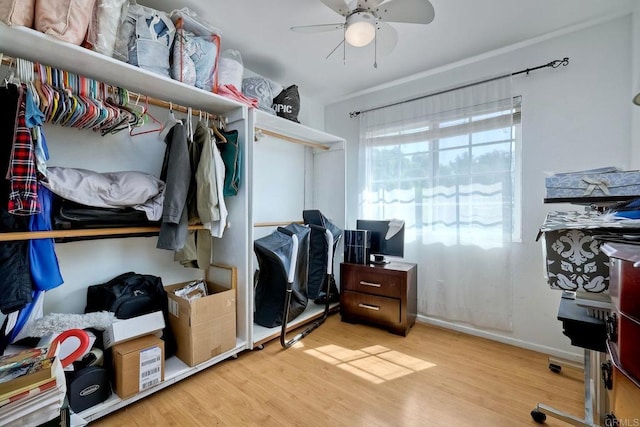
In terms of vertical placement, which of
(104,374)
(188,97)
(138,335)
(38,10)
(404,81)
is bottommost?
(104,374)

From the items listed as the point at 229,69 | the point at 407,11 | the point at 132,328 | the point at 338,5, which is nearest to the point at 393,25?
the point at 407,11

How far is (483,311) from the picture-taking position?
7.66 ft

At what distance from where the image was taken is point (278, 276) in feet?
7.86

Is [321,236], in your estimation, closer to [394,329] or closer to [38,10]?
[394,329]

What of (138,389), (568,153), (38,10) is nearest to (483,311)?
(568,153)

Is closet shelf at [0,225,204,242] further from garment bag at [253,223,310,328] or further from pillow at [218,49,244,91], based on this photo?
pillow at [218,49,244,91]

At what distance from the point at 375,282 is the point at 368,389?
953 mm

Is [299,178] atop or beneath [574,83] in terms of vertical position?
beneath

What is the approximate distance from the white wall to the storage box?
3.62ft

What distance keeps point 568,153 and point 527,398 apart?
1.69m

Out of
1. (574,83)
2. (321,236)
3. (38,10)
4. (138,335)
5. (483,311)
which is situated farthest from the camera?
(321,236)

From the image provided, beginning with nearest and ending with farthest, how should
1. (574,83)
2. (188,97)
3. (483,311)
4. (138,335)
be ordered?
(138,335)
(188,97)
(574,83)
(483,311)

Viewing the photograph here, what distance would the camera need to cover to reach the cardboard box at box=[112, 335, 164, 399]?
144 cm

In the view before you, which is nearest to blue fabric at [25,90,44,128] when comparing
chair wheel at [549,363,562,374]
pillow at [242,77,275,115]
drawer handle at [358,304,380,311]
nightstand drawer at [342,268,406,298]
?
pillow at [242,77,275,115]
